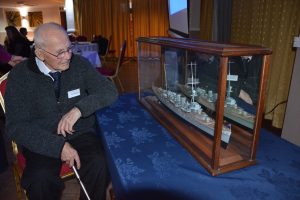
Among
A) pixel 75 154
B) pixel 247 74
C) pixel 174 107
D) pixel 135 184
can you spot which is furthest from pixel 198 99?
pixel 75 154

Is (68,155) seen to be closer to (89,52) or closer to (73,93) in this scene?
(73,93)

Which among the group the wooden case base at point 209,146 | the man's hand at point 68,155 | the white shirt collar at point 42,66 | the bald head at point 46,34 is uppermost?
the bald head at point 46,34

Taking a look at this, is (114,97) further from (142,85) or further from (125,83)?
(125,83)

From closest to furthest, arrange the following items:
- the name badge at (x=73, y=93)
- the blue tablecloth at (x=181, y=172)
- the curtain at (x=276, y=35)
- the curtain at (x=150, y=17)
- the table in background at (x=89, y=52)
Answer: the blue tablecloth at (x=181, y=172), the name badge at (x=73, y=93), the curtain at (x=276, y=35), the table in background at (x=89, y=52), the curtain at (x=150, y=17)

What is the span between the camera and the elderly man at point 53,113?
49.8 inches

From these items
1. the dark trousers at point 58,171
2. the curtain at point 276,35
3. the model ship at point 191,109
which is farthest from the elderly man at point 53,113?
the curtain at point 276,35

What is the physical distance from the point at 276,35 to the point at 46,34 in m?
2.72

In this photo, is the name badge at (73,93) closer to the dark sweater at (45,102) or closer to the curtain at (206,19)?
the dark sweater at (45,102)

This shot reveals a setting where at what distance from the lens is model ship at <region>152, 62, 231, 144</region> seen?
1.12 m

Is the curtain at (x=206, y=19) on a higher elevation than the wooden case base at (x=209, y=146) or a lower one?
higher

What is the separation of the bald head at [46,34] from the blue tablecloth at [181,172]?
2.07 ft

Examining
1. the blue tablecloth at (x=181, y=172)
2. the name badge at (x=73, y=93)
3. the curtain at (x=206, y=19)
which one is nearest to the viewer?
the blue tablecloth at (x=181, y=172)

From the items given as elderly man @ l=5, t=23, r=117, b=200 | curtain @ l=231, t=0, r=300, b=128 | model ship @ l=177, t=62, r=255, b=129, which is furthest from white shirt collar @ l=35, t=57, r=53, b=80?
curtain @ l=231, t=0, r=300, b=128

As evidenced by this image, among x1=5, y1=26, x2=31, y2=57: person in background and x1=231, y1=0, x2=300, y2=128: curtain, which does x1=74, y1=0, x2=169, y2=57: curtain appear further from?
x1=231, y1=0, x2=300, y2=128: curtain
